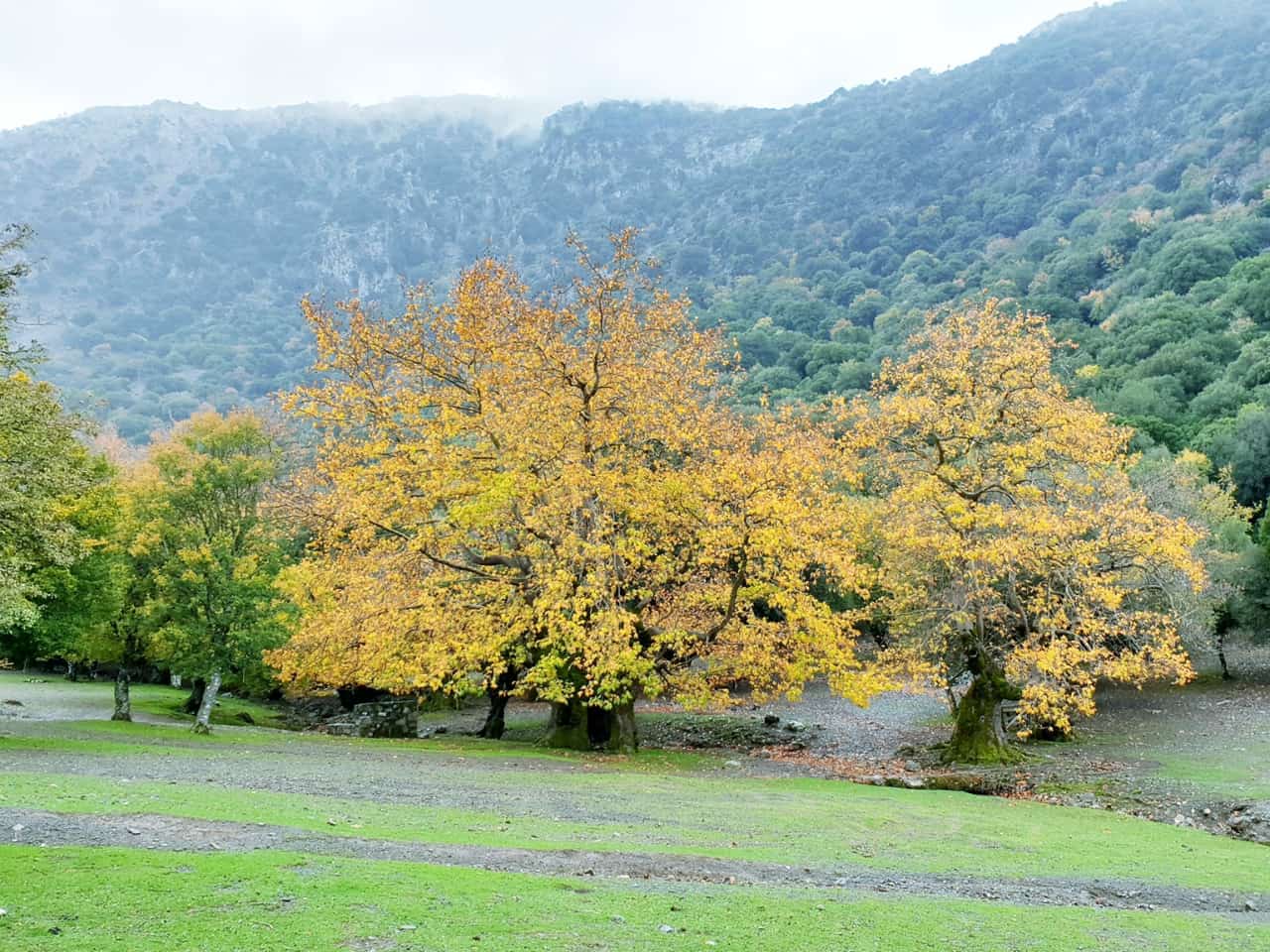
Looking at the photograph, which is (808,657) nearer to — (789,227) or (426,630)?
(426,630)

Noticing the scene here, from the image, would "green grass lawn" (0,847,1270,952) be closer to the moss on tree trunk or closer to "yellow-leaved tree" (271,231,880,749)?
"yellow-leaved tree" (271,231,880,749)

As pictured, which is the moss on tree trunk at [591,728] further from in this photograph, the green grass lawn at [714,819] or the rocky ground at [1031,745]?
the green grass lawn at [714,819]

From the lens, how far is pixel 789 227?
192 meters

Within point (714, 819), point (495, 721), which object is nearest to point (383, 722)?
point (495, 721)

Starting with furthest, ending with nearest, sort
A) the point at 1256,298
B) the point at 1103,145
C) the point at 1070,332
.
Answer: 1. the point at 1103,145
2. the point at 1070,332
3. the point at 1256,298

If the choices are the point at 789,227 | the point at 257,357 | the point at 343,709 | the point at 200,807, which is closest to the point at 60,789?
the point at 200,807

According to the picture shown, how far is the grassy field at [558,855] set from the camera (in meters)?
8.08

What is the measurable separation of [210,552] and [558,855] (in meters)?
22.4

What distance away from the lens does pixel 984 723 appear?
28172 millimetres

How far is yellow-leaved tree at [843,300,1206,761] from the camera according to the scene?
25.4m

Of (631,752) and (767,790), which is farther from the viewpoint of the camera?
(631,752)

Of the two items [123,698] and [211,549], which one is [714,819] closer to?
[211,549]

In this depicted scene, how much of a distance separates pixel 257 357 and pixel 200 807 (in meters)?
164

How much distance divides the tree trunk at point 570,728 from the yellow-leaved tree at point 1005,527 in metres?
9.94
